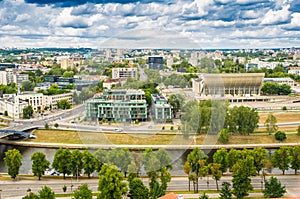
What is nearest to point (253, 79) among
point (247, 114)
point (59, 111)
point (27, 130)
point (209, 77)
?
point (247, 114)

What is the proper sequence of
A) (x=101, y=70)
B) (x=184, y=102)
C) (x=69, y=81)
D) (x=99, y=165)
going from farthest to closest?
1. (x=69, y=81)
2. (x=99, y=165)
3. (x=184, y=102)
4. (x=101, y=70)

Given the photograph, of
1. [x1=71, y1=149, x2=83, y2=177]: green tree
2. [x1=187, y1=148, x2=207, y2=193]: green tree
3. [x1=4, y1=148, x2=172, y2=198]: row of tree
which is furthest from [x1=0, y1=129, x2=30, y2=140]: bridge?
[x1=187, y1=148, x2=207, y2=193]: green tree

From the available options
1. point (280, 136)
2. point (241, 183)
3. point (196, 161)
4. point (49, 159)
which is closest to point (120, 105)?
point (241, 183)

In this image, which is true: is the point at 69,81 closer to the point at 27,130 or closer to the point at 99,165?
the point at 27,130

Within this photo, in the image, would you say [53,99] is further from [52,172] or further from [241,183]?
[241,183]

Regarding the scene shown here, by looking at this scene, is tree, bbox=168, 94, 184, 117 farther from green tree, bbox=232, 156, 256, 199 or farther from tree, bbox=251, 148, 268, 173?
tree, bbox=251, 148, 268, 173

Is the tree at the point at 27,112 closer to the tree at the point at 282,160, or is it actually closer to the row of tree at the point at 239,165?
the row of tree at the point at 239,165
